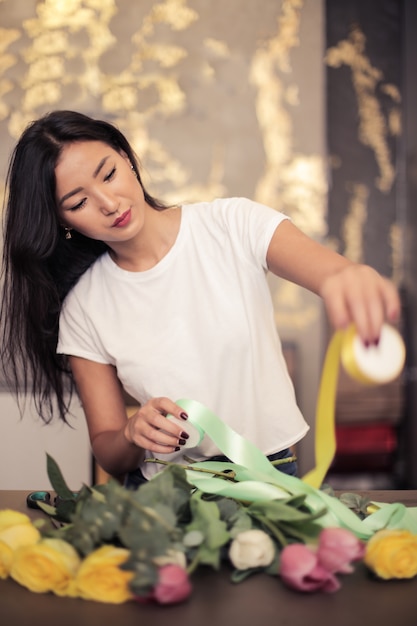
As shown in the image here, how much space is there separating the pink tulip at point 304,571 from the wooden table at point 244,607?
1 centimetres

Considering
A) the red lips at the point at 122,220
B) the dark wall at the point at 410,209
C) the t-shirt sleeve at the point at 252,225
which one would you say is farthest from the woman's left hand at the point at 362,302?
the dark wall at the point at 410,209

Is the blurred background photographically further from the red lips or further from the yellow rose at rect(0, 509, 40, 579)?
the yellow rose at rect(0, 509, 40, 579)

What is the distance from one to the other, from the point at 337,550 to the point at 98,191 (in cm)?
87

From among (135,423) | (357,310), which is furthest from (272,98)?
(357,310)

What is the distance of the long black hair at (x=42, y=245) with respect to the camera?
153 cm

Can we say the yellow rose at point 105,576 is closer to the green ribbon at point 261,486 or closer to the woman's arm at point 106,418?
the green ribbon at point 261,486

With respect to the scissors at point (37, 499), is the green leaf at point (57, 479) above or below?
above

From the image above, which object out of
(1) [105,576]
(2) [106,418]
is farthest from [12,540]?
(2) [106,418]

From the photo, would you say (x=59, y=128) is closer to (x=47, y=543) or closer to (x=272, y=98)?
(x=47, y=543)

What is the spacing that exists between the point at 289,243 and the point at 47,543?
0.73 m

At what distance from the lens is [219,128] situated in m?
3.42

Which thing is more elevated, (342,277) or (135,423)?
(342,277)

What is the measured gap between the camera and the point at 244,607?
838mm

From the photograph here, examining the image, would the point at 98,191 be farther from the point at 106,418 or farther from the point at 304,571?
the point at 304,571
